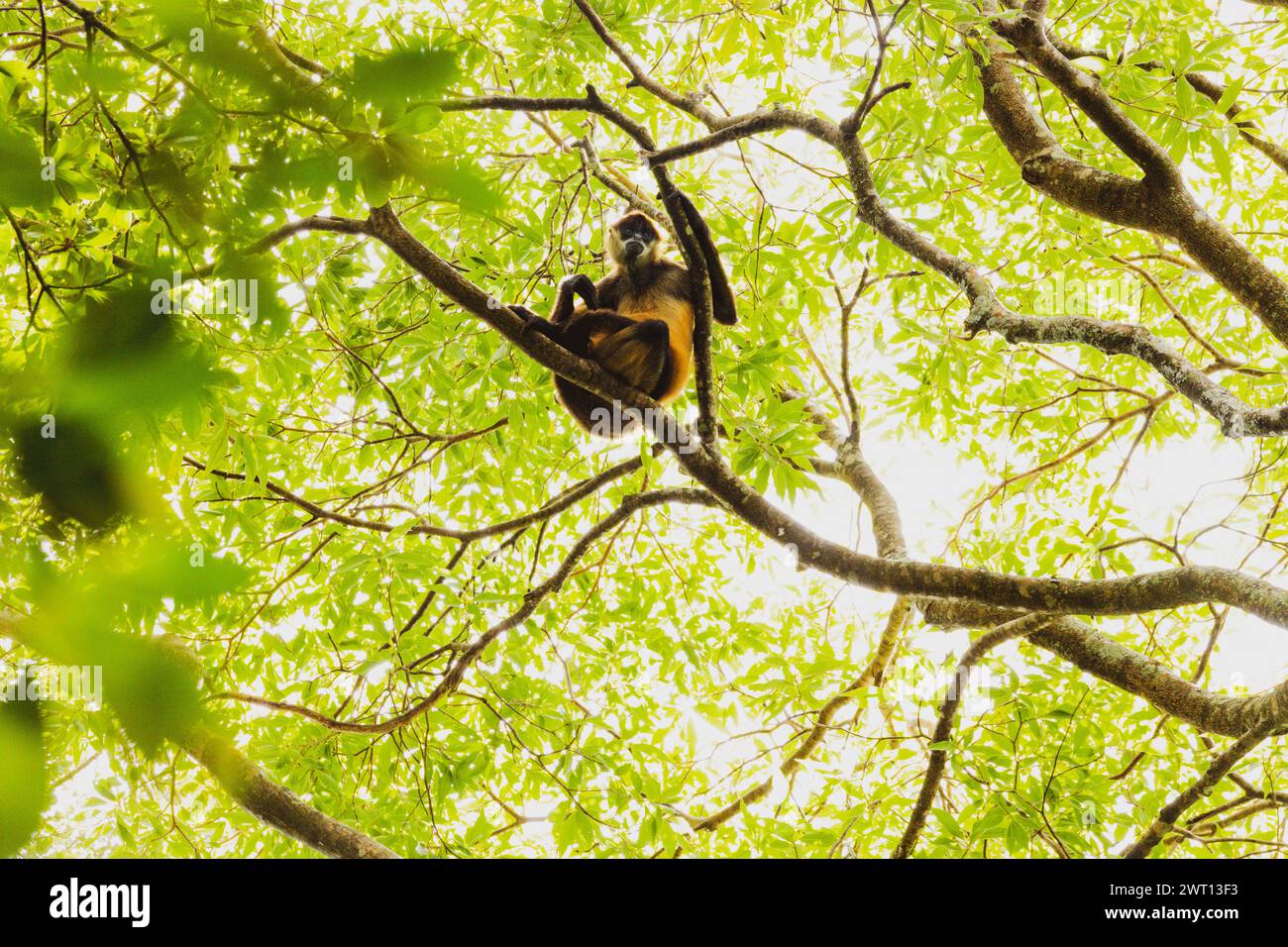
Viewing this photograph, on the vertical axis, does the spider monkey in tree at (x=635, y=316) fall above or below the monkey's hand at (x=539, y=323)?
above

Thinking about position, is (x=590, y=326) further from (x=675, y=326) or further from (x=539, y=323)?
(x=539, y=323)

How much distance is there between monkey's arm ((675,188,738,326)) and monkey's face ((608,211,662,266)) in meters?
1.15

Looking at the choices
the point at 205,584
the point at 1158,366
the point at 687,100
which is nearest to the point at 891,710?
the point at 1158,366

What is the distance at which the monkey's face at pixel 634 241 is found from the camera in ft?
16.7

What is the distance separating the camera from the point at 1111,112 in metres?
3.23

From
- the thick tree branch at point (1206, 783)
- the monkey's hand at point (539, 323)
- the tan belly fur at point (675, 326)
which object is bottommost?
the thick tree branch at point (1206, 783)

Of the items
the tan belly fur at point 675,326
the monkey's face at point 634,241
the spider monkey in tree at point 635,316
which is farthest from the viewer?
the monkey's face at point 634,241

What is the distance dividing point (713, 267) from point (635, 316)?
1.21 m

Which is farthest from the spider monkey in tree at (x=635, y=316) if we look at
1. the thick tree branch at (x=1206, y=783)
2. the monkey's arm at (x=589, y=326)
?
the thick tree branch at (x=1206, y=783)

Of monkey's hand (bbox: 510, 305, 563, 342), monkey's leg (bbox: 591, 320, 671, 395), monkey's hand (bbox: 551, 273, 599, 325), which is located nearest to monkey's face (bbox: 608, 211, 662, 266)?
monkey's leg (bbox: 591, 320, 671, 395)

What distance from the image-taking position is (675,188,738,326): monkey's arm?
3.41m

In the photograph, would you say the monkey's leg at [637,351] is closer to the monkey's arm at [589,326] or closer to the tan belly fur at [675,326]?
the monkey's arm at [589,326]

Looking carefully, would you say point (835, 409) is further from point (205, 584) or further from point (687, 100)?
point (205, 584)

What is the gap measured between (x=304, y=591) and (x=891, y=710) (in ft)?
10.4
